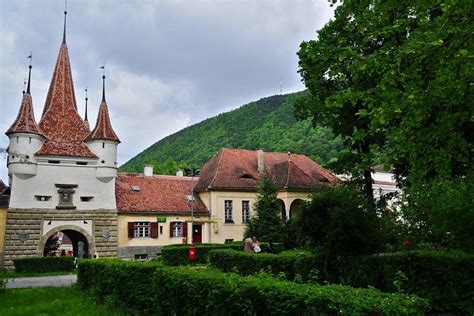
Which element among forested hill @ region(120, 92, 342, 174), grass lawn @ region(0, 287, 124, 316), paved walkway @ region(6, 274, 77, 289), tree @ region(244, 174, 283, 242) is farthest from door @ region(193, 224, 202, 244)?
grass lawn @ region(0, 287, 124, 316)

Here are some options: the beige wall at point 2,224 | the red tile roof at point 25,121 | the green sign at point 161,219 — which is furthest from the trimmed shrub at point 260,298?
the green sign at point 161,219

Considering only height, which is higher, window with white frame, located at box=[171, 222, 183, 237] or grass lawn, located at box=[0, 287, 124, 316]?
window with white frame, located at box=[171, 222, 183, 237]

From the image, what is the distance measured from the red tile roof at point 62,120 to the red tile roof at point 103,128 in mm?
1236

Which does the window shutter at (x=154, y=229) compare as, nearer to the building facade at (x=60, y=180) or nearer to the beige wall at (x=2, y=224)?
the building facade at (x=60, y=180)

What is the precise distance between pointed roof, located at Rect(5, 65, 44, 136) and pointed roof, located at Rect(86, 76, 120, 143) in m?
3.85

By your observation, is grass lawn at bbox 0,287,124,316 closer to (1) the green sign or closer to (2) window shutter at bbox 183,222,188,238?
(1) the green sign

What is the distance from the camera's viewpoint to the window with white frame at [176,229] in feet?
119

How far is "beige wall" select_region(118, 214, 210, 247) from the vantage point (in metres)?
34.1

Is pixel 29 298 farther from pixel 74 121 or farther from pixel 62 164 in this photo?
pixel 74 121

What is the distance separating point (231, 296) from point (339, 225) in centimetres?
630

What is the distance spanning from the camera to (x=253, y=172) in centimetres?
4028

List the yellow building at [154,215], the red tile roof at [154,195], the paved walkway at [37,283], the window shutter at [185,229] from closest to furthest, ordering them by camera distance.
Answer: the paved walkway at [37,283] → the yellow building at [154,215] → the red tile roof at [154,195] → the window shutter at [185,229]

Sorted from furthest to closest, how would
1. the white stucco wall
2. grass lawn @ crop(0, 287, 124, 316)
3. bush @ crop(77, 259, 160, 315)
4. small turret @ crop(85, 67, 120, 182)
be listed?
small turret @ crop(85, 67, 120, 182) < the white stucco wall < grass lawn @ crop(0, 287, 124, 316) < bush @ crop(77, 259, 160, 315)

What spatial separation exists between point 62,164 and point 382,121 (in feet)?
94.3
